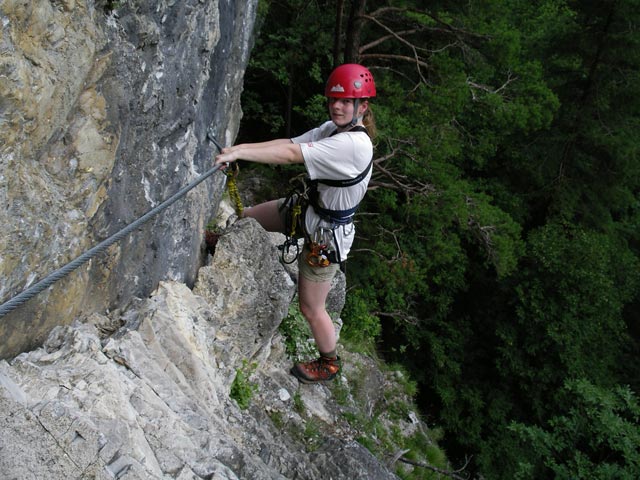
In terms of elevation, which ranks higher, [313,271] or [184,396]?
[313,271]

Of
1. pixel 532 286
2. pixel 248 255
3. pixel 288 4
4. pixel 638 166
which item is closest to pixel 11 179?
pixel 248 255

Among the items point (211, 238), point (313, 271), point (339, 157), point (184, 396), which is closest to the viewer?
point (184, 396)

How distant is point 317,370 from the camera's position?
489cm

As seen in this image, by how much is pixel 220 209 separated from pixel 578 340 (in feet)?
32.0

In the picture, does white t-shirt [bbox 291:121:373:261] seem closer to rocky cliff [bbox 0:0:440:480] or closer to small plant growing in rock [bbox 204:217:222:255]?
rocky cliff [bbox 0:0:440:480]

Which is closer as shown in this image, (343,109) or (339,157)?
(339,157)

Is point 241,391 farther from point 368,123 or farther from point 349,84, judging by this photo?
point 349,84

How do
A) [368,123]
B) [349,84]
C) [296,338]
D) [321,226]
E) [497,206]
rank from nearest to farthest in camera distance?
→ [349,84] < [368,123] < [321,226] < [296,338] < [497,206]

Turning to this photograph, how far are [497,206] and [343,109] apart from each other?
356 inches

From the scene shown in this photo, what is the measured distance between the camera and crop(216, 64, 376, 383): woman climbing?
3070 millimetres

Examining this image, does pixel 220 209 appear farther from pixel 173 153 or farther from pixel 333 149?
pixel 333 149

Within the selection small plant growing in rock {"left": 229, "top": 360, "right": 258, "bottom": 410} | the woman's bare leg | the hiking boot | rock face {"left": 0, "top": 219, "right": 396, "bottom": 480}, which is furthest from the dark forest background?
small plant growing in rock {"left": 229, "top": 360, "right": 258, "bottom": 410}

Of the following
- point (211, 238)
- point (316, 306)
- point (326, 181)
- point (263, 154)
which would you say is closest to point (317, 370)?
point (316, 306)

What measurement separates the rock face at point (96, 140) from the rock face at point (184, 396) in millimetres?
220
